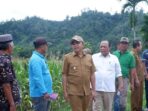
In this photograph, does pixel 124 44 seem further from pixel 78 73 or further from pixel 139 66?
pixel 78 73

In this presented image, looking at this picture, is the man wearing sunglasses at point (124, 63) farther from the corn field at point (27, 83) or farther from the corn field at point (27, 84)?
the corn field at point (27, 83)

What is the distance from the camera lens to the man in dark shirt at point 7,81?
6.06m

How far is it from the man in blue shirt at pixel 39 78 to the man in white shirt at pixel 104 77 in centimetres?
187

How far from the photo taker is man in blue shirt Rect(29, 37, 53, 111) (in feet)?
24.5

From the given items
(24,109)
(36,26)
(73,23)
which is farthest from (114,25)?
(24,109)

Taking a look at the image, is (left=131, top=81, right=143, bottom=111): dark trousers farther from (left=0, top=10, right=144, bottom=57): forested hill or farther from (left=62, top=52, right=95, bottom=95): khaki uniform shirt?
(left=0, top=10, right=144, bottom=57): forested hill

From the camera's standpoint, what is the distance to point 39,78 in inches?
293

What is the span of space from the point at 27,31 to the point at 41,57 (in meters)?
43.8

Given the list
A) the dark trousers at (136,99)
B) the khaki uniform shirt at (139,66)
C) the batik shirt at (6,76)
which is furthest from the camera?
the dark trousers at (136,99)

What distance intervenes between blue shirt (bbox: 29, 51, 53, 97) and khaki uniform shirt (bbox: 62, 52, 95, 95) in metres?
0.67

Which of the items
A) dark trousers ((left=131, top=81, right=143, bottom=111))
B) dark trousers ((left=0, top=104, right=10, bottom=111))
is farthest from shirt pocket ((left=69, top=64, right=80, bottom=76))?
dark trousers ((left=131, top=81, right=143, bottom=111))

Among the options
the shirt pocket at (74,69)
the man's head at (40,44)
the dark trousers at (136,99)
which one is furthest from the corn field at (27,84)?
the man's head at (40,44)

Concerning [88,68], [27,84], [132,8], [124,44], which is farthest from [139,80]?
[132,8]

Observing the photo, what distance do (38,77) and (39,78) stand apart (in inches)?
1.0
